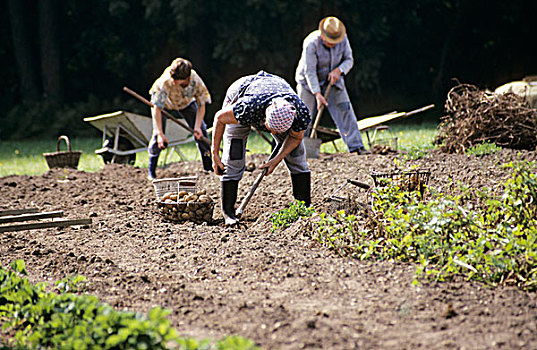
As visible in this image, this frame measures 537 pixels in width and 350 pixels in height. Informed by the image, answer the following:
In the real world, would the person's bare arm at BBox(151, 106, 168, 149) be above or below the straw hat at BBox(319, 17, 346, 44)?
below

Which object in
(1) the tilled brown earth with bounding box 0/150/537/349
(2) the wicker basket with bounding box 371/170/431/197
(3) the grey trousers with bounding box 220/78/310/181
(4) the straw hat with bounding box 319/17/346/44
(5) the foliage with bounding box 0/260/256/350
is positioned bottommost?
(1) the tilled brown earth with bounding box 0/150/537/349

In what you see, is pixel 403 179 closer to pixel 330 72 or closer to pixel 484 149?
pixel 484 149

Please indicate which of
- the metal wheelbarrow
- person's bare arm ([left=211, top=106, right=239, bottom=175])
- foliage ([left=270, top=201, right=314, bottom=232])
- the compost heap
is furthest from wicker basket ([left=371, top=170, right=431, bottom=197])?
the metal wheelbarrow

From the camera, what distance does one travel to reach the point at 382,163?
7289 millimetres

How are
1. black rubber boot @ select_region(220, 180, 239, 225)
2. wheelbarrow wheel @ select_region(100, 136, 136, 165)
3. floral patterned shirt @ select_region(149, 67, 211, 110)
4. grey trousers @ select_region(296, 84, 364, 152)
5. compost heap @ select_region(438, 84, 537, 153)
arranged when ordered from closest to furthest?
black rubber boot @ select_region(220, 180, 239, 225) < floral patterned shirt @ select_region(149, 67, 211, 110) < compost heap @ select_region(438, 84, 537, 153) < grey trousers @ select_region(296, 84, 364, 152) < wheelbarrow wheel @ select_region(100, 136, 136, 165)

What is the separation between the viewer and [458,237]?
3898 mm

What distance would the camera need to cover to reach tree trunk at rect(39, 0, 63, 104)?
61.4ft

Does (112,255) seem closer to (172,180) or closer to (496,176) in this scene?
(172,180)

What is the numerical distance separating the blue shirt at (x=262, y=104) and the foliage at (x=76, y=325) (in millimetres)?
2116

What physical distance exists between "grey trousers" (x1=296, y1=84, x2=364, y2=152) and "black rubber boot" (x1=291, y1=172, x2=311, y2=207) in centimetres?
310

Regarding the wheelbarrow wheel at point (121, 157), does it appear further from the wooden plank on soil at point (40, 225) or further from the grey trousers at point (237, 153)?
the wooden plank on soil at point (40, 225)

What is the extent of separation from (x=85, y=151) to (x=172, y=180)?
312 inches

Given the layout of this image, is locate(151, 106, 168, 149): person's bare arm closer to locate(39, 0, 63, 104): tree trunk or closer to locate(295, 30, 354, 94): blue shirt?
locate(295, 30, 354, 94): blue shirt

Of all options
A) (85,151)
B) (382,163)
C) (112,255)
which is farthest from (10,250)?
(85,151)
